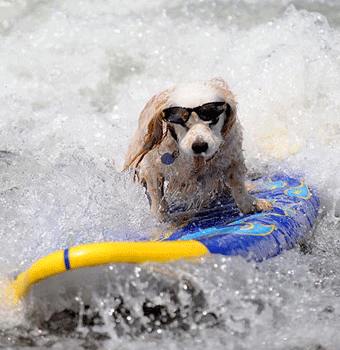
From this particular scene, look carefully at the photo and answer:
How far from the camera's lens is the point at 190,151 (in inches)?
130

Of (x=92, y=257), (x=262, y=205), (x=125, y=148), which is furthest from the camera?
(x=125, y=148)

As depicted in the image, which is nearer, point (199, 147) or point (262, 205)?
point (199, 147)

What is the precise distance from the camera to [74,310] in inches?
122

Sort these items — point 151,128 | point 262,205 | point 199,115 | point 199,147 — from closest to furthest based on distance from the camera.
Answer: 1. point 199,147
2. point 199,115
3. point 151,128
4. point 262,205

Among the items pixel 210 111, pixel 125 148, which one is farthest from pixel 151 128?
pixel 125 148

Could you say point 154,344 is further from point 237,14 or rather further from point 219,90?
point 237,14

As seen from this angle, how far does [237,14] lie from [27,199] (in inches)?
172

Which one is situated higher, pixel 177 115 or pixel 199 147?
pixel 177 115

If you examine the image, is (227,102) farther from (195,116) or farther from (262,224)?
(262,224)

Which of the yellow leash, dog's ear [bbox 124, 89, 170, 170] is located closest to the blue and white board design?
the yellow leash

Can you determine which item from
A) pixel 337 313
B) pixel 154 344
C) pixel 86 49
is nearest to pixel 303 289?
pixel 337 313

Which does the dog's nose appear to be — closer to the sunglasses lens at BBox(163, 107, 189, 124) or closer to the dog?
the dog

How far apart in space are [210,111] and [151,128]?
1.14 feet

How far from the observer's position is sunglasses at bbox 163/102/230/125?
132 inches
